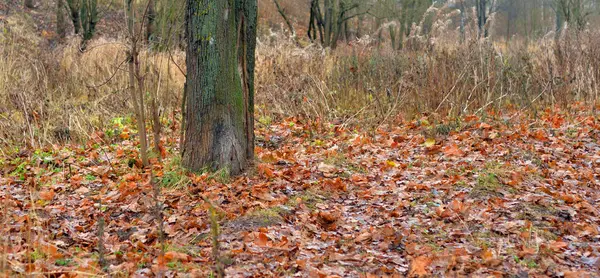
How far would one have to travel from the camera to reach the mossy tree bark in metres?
4.92

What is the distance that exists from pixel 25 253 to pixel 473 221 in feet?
10.4

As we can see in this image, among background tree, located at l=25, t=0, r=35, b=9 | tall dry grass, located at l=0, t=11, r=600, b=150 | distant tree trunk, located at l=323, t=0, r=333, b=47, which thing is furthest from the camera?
background tree, located at l=25, t=0, r=35, b=9

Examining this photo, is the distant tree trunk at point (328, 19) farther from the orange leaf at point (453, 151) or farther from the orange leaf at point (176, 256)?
the orange leaf at point (176, 256)

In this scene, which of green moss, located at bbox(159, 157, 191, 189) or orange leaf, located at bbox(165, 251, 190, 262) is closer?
orange leaf, located at bbox(165, 251, 190, 262)

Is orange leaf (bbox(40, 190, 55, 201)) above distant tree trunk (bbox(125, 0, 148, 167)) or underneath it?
underneath

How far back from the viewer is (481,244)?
3.86 m

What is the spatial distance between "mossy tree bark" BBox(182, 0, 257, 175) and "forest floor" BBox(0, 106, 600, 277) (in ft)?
0.80

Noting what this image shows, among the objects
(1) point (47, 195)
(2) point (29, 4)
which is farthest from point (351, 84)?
(2) point (29, 4)

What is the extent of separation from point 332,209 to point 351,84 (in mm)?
4937

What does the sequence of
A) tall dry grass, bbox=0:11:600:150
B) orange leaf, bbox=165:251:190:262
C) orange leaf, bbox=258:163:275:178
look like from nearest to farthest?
orange leaf, bbox=165:251:190:262
orange leaf, bbox=258:163:275:178
tall dry grass, bbox=0:11:600:150

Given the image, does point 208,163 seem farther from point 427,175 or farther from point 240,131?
point 427,175

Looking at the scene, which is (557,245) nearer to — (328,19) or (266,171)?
(266,171)

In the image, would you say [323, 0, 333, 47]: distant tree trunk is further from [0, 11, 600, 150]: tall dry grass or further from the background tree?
the background tree

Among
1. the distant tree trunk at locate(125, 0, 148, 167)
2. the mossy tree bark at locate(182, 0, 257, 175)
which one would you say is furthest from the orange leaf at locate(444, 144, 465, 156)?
the distant tree trunk at locate(125, 0, 148, 167)
